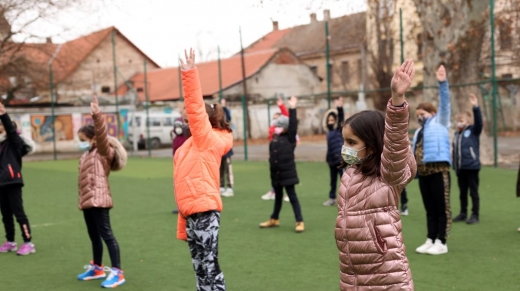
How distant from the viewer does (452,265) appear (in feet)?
23.6

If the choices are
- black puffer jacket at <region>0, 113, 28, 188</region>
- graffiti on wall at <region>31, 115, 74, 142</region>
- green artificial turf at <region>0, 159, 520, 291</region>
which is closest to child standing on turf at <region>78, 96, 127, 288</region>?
green artificial turf at <region>0, 159, 520, 291</region>

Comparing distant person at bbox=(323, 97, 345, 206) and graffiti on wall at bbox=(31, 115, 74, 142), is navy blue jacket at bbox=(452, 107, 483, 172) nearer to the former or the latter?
distant person at bbox=(323, 97, 345, 206)

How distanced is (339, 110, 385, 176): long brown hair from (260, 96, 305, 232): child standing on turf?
5800mm

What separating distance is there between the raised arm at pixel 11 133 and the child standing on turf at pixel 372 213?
5503 mm

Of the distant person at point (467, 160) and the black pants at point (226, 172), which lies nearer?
the distant person at point (467, 160)

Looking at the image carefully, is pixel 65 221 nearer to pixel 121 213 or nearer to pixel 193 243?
pixel 121 213

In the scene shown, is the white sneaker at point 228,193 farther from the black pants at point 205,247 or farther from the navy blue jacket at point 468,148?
the black pants at point 205,247

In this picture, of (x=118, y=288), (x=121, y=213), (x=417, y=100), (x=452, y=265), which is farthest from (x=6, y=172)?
(x=417, y=100)

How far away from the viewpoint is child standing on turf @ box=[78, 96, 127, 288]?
6875mm

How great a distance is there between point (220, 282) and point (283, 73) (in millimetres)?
44130

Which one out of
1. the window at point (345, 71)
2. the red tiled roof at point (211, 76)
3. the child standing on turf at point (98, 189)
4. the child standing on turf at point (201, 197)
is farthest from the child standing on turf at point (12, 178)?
the window at point (345, 71)

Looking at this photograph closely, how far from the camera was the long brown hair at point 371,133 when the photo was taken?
3697 mm

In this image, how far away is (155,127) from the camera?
36.6 meters

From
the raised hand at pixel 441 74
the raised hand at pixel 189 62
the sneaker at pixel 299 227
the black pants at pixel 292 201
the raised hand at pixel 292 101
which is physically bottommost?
the sneaker at pixel 299 227
